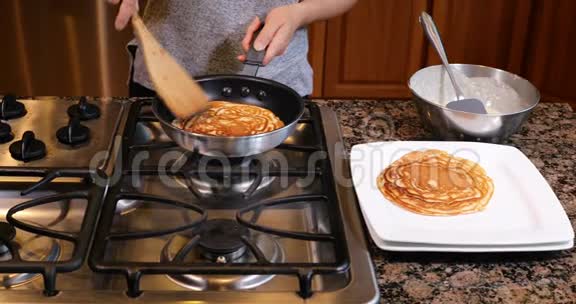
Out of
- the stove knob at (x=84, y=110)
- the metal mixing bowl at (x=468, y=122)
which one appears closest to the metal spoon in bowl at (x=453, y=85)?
the metal mixing bowl at (x=468, y=122)

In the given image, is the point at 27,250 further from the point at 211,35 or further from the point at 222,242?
the point at 211,35

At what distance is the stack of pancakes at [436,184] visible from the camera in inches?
31.6

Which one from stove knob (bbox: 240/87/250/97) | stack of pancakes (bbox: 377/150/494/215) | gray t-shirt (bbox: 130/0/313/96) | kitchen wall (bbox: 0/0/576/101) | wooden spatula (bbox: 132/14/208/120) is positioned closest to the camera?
stack of pancakes (bbox: 377/150/494/215)

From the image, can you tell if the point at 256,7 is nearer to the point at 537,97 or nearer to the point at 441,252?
the point at 537,97

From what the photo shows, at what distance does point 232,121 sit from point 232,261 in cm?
28

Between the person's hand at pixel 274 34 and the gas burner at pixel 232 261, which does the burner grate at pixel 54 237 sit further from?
the person's hand at pixel 274 34

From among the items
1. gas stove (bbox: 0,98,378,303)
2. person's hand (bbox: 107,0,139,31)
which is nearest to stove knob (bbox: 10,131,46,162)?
gas stove (bbox: 0,98,378,303)

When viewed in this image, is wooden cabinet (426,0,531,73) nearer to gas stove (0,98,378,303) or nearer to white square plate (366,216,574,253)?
Result: gas stove (0,98,378,303)

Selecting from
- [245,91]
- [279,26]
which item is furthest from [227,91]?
[279,26]

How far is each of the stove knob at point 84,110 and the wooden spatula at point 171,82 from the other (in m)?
0.13

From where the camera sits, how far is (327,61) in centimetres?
226

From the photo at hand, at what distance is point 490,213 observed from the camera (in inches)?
Result: 31.4

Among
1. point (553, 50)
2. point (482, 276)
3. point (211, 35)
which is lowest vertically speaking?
point (553, 50)

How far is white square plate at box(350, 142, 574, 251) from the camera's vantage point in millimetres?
745
